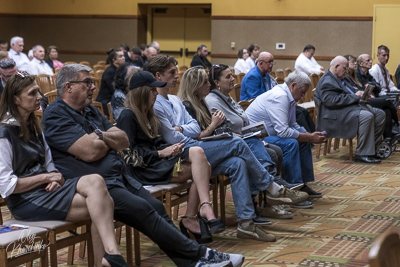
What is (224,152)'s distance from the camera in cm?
467

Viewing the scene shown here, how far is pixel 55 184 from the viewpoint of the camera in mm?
3482

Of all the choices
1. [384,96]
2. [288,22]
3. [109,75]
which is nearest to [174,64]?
[109,75]

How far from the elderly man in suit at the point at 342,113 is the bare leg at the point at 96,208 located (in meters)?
4.88

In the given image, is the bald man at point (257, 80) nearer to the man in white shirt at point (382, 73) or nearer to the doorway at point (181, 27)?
the man in white shirt at point (382, 73)

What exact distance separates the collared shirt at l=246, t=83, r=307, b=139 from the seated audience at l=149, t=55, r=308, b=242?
38.5 inches

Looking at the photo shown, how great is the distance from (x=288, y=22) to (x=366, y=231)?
11691mm

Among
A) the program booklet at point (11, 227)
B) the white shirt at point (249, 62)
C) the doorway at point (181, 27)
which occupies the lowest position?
the program booklet at point (11, 227)

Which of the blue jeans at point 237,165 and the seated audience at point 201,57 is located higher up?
the seated audience at point 201,57

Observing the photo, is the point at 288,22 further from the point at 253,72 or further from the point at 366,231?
the point at 366,231

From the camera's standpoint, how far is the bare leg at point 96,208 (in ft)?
11.0

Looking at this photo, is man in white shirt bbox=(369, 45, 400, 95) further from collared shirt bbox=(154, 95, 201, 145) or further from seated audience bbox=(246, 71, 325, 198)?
collared shirt bbox=(154, 95, 201, 145)

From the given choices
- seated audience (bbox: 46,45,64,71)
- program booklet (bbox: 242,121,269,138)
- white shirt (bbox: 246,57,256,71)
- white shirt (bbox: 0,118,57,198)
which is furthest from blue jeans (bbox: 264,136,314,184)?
seated audience (bbox: 46,45,64,71)

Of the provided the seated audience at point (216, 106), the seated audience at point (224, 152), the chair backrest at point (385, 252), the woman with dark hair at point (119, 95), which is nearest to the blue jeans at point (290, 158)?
the seated audience at point (216, 106)

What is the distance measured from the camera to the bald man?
7246 mm
